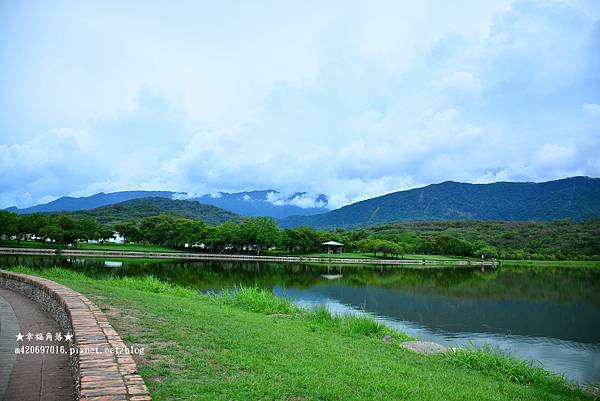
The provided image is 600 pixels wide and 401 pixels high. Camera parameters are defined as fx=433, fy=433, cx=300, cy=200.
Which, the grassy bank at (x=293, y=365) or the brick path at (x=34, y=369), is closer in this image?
the brick path at (x=34, y=369)

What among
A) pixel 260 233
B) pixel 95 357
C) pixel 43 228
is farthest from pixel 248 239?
pixel 95 357

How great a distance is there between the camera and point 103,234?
75062mm

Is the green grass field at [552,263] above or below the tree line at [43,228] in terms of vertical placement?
below

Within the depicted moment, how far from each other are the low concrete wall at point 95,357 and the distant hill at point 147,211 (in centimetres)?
12488

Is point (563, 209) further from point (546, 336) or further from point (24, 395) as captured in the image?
point (24, 395)

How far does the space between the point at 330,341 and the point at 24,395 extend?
5.87 metres

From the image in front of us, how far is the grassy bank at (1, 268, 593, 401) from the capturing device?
534cm

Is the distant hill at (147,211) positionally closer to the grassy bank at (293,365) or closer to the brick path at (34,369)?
the grassy bank at (293,365)

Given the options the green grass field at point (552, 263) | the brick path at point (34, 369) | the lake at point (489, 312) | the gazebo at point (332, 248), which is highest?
the brick path at point (34, 369)

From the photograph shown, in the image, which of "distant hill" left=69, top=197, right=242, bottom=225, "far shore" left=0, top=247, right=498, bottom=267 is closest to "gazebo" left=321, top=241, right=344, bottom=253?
"far shore" left=0, top=247, right=498, bottom=267

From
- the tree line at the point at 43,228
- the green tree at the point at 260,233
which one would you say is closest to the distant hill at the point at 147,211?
the green tree at the point at 260,233

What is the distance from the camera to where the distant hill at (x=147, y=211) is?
447 ft

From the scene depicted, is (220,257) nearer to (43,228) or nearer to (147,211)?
(43,228)

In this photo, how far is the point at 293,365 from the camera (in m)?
6.42
